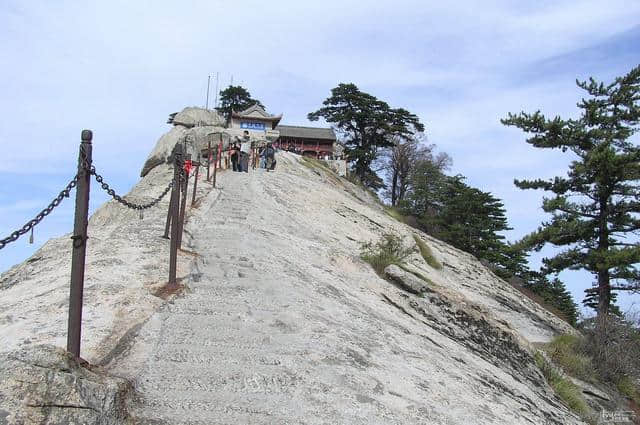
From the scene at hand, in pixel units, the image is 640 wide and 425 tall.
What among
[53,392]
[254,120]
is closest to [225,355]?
[53,392]

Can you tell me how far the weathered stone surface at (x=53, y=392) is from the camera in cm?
384

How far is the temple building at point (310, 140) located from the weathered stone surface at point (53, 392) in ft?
191

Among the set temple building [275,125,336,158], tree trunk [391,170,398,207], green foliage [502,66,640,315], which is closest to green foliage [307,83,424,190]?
tree trunk [391,170,398,207]

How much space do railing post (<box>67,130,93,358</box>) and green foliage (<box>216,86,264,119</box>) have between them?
5859 cm

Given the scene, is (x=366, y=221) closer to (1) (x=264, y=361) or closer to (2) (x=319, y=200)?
(2) (x=319, y=200)

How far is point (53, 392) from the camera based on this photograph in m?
4.02

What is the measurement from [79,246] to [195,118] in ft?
133

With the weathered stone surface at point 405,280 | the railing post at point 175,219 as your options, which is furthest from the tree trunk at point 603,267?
the railing post at point 175,219

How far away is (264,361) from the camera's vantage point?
5.61 meters

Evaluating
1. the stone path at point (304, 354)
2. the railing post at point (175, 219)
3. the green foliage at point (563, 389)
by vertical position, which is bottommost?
the green foliage at point (563, 389)

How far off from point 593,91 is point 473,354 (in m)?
15.8

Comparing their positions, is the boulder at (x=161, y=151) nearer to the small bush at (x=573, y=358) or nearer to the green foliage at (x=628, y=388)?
the small bush at (x=573, y=358)

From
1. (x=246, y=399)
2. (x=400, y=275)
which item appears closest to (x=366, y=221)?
(x=400, y=275)

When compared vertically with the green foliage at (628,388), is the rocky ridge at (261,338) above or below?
above
